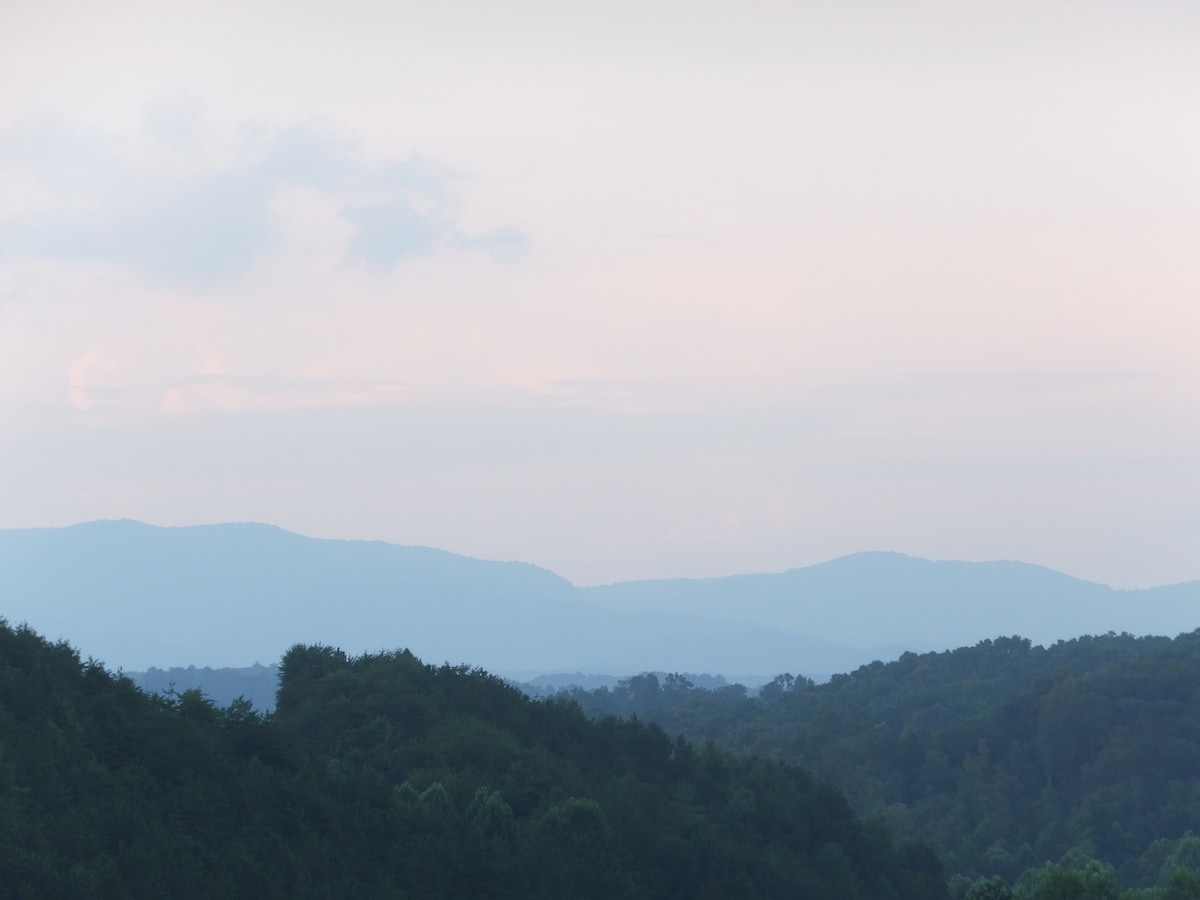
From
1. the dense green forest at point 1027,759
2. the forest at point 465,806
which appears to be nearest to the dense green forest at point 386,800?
the forest at point 465,806

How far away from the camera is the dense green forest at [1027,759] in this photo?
77.1 meters

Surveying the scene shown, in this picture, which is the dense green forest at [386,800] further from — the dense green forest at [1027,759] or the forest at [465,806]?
the dense green forest at [1027,759]

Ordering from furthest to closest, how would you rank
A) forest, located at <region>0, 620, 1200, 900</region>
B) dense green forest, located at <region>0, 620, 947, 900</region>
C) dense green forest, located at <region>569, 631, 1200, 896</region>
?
dense green forest, located at <region>569, 631, 1200, 896</region>, forest, located at <region>0, 620, 1200, 900</region>, dense green forest, located at <region>0, 620, 947, 900</region>

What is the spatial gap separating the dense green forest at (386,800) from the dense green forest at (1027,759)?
17.5 metres

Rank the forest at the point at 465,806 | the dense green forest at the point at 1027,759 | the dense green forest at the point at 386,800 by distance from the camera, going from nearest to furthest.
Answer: the dense green forest at the point at 386,800 → the forest at the point at 465,806 → the dense green forest at the point at 1027,759

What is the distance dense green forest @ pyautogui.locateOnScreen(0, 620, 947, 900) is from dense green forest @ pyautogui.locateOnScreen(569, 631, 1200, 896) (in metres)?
17.5

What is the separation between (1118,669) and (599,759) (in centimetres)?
6054

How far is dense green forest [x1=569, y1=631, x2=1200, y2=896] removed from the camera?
77062 millimetres

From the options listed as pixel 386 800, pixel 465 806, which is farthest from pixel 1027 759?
pixel 386 800

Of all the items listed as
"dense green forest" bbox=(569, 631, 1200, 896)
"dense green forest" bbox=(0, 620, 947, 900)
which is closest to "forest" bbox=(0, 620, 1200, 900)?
"dense green forest" bbox=(0, 620, 947, 900)

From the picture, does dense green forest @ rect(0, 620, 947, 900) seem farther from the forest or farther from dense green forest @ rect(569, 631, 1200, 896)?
dense green forest @ rect(569, 631, 1200, 896)

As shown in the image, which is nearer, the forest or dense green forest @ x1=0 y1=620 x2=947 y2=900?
dense green forest @ x1=0 y1=620 x2=947 y2=900

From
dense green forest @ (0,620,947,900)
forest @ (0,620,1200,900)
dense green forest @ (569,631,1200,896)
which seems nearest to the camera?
dense green forest @ (0,620,947,900)

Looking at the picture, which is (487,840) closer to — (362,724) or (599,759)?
(362,724)
